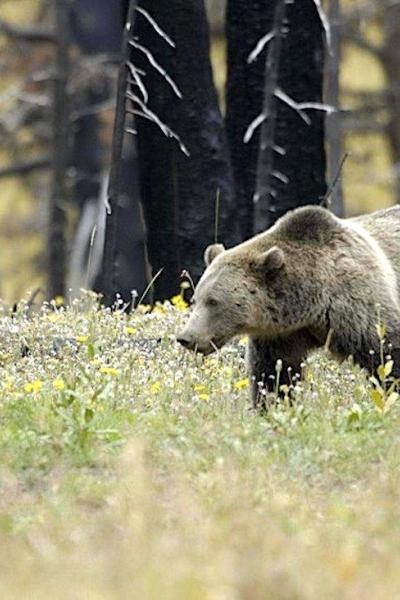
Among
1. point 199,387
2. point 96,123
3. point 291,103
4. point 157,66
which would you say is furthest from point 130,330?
point 96,123

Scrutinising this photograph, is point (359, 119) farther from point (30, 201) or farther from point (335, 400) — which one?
point (335, 400)

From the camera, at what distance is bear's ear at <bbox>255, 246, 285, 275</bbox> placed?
8.59m

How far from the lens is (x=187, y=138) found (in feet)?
43.6

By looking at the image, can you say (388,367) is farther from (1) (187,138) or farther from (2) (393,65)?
(2) (393,65)

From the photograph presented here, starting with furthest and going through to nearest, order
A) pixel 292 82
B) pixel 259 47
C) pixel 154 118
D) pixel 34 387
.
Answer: pixel 292 82
pixel 259 47
pixel 154 118
pixel 34 387

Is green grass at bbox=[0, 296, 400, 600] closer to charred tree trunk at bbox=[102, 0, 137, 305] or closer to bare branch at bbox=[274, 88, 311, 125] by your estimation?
charred tree trunk at bbox=[102, 0, 137, 305]

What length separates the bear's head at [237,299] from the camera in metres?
8.57

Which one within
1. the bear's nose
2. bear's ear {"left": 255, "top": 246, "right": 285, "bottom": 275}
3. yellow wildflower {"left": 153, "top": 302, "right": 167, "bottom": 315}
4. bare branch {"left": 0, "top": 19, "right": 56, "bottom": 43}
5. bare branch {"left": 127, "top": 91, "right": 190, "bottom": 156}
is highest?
bare branch {"left": 127, "top": 91, "right": 190, "bottom": 156}

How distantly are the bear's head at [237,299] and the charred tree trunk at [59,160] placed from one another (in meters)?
13.7

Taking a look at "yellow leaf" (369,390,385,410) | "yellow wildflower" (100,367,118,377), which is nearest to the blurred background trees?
"yellow wildflower" (100,367,118,377)

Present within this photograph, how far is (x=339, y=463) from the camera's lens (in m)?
7.10

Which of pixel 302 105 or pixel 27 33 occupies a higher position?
pixel 302 105

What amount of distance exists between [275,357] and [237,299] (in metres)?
0.46

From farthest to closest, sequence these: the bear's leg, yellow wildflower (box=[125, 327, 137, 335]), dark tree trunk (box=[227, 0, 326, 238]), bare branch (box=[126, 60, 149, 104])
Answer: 1. dark tree trunk (box=[227, 0, 326, 238])
2. bare branch (box=[126, 60, 149, 104])
3. yellow wildflower (box=[125, 327, 137, 335])
4. the bear's leg
